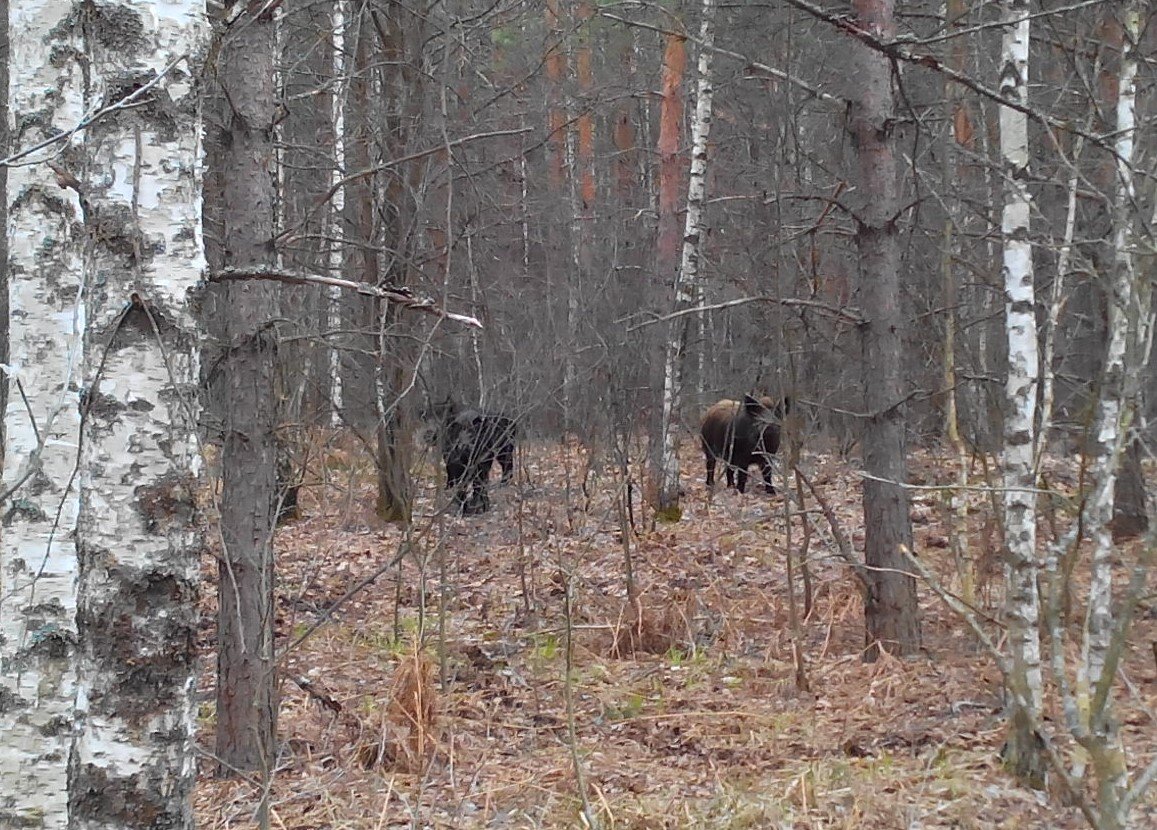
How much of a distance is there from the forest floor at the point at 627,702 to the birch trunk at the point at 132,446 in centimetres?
200

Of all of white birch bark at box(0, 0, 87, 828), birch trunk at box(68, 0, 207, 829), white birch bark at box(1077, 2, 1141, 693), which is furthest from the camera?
white birch bark at box(0, 0, 87, 828)

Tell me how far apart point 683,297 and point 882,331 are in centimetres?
560

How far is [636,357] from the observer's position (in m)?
11.7

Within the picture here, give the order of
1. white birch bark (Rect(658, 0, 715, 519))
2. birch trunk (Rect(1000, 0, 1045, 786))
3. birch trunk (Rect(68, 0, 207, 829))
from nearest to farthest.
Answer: birch trunk (Rect(68, 0, 207, 829)) → birch trunk (Rect(1000, 0, 1045, 786)) → white birch bark (Rect(658, 0, 715, 519))

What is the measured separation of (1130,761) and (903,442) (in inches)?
95.4

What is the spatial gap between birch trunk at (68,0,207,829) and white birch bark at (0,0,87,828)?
1.21 m

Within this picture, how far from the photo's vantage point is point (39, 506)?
4215mm

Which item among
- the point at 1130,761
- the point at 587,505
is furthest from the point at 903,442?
the point at 587,505

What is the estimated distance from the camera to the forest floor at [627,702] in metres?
5.17

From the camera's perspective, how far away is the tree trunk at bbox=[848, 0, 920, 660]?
23.4 feet

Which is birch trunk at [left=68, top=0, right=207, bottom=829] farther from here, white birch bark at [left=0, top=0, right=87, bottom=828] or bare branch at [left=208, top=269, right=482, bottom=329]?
white birch bark at [left=0, top=0, right=87, bottom=828]

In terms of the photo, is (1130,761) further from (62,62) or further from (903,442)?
(62,62)

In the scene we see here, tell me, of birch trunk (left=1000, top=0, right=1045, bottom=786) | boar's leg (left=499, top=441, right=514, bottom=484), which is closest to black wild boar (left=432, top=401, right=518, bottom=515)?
boar's leg (left=499, top=441, right=514, bottom=484)

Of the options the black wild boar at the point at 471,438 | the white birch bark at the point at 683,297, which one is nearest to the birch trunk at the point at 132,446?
the black wild boar at the point at 471,438
